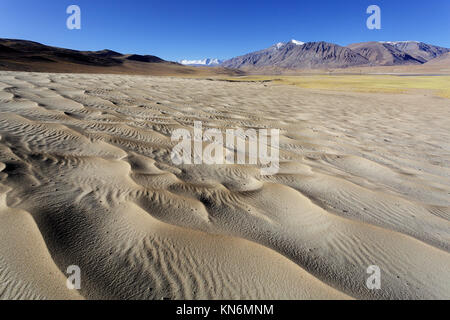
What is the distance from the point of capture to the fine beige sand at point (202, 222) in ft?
3.70

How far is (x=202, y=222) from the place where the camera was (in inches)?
60.2

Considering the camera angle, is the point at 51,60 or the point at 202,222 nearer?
the point at 202,222

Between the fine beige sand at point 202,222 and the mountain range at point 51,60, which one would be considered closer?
the fine beige sand at point 202,222

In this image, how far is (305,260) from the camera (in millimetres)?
1306

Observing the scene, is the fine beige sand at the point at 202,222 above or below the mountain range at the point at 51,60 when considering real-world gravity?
below

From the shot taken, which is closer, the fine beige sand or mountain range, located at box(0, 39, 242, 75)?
the fine beige sand

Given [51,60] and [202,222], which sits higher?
[51,60]

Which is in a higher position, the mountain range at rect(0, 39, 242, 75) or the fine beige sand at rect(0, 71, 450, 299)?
the mountain range at rect(0, 39, 242, 75)

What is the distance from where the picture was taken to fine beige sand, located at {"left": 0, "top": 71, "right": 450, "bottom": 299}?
113cm
